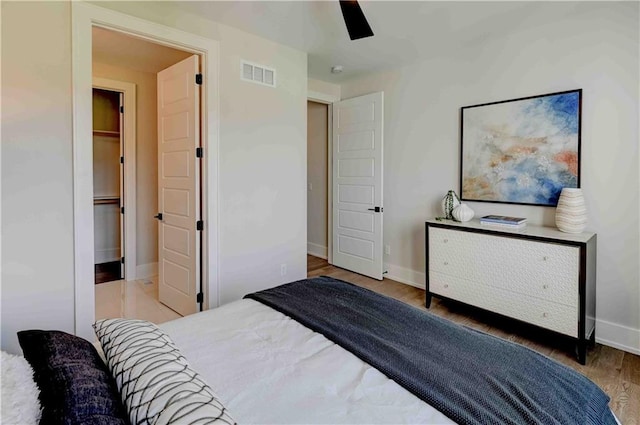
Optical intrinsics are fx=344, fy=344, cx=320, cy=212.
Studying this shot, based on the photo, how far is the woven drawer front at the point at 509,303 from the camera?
2480mm

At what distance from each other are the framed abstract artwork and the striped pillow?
3.06 m

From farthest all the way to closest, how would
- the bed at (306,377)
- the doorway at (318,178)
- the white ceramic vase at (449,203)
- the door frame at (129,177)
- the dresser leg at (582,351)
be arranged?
the doorway at (318,178) < the door frame at (129,177) < the white ceramic vase at (449,203) < the dresser leg at (582,351) < the bed at (306,377)

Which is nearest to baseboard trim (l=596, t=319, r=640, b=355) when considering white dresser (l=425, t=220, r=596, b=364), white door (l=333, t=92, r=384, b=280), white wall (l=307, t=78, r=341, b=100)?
white dresser (l=425, t=220, r=596, b=364)

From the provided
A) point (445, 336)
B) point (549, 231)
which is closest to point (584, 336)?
point (549, 231)

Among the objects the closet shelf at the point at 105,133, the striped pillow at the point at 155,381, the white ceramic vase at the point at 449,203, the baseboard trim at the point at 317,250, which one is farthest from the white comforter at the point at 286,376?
the closet shelf at the point at 105,133

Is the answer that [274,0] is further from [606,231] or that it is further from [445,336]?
[606,231]

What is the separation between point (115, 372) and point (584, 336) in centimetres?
284

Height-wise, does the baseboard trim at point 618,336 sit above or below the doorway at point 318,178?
below

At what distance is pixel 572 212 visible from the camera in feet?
8.58

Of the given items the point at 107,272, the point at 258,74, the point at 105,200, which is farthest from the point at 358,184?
the point at 105,200

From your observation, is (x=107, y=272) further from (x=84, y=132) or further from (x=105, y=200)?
(x=84, y=132)

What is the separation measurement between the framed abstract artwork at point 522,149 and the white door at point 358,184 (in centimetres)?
107

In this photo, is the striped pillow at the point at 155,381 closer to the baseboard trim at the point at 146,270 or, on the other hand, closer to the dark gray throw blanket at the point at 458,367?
the dark gray throw blanket at the point at 458,367

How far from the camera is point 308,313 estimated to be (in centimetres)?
166
